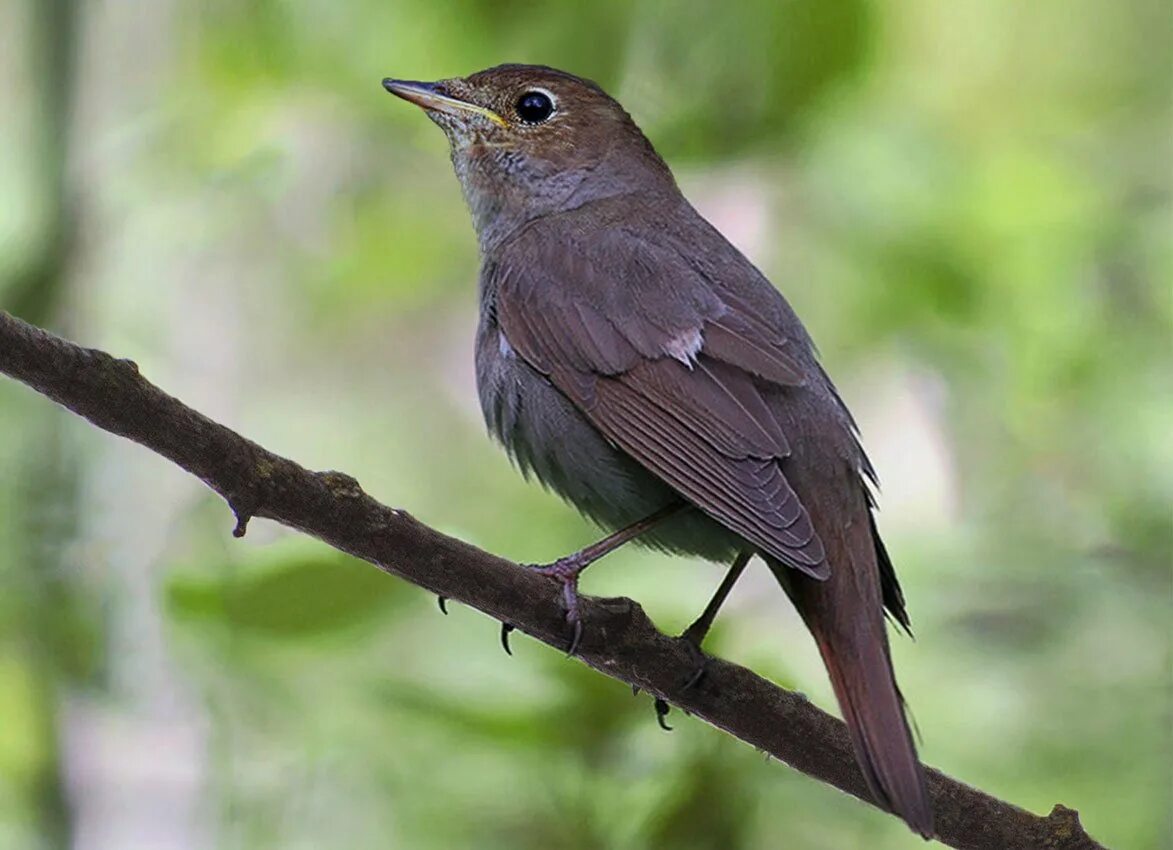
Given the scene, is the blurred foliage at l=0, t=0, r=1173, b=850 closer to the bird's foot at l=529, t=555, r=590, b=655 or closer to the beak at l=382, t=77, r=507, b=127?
the beak at l=382, t=77, r=507, b=127

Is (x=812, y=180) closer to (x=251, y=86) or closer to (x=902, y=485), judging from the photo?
(x=902, y=485)

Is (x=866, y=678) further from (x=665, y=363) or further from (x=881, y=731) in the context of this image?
(x=665, y=363)

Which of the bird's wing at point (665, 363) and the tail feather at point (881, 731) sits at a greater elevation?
the bird's wing at point (665, 363)

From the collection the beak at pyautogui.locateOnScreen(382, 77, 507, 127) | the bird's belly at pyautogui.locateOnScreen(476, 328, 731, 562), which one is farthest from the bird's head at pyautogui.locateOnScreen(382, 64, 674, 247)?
the bird's belly at pyautogui.locateOnScreen(476, 328, 731, 562)

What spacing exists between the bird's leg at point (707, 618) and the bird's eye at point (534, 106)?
1594 mm

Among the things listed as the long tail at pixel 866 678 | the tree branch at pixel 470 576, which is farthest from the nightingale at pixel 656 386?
the tree branch at pixel 470 576

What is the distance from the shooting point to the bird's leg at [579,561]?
10.1ft

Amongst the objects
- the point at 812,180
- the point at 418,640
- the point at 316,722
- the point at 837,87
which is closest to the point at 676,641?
the point at 418,640

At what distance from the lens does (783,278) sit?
5352 mm

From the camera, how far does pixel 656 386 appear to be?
12.1 ft

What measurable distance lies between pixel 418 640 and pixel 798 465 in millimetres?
1052

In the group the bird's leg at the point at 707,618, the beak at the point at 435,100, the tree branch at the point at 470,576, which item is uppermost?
the beak at the point at 435,100

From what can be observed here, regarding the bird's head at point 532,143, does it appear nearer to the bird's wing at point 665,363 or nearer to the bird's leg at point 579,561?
the bird's wing at point 665,363

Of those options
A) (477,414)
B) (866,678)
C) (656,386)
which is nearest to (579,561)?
(656,386)
